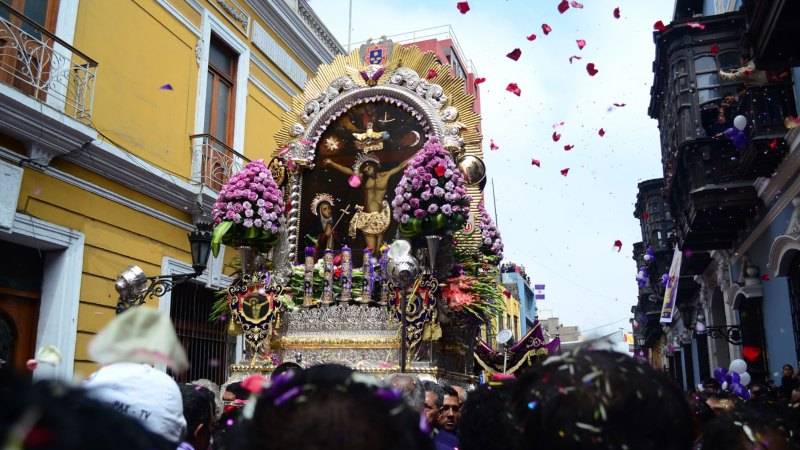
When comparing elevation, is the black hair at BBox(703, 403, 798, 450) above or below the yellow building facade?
below

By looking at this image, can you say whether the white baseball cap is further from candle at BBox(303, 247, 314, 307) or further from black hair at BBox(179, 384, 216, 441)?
candle at BBox(303, 247, 314, 307)

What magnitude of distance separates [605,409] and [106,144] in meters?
7.67

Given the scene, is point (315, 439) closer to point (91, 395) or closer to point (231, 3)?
point (91, 395)

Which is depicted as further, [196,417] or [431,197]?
[431,197]

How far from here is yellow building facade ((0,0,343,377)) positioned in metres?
6.76

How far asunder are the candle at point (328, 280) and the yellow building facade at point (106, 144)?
9.66ft

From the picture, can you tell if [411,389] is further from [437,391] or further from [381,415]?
[381,415]

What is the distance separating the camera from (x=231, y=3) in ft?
35.6

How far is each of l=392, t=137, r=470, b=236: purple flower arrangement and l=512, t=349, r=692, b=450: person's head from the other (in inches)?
151

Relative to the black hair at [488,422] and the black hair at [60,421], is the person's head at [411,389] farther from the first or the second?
the black hair at [60,421]

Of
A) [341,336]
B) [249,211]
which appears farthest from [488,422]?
[249,211]

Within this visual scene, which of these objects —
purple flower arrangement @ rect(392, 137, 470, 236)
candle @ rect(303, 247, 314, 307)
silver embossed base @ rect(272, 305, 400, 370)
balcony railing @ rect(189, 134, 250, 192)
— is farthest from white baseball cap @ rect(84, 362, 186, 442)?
balcony railing @ rect(189, 134, 250, 192)

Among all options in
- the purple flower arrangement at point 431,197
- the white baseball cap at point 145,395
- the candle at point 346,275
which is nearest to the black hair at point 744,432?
the white baseball cap at point 145,395

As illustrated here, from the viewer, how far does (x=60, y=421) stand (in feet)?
2.45
